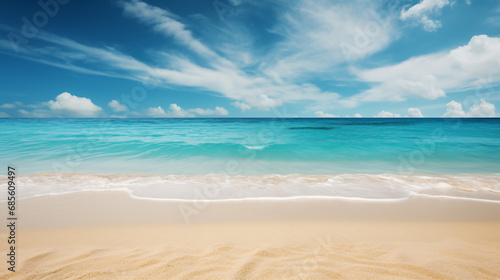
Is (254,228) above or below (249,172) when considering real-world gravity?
above

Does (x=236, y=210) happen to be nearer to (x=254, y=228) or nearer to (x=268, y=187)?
(x=254, y=228)

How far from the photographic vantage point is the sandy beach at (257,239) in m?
2.40

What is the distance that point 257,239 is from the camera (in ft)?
10.3

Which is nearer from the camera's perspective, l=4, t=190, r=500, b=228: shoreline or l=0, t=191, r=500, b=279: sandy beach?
l=0, t=191, r=500, b=279: sandy beach

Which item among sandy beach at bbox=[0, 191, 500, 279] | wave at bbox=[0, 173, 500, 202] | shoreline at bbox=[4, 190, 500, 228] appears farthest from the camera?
wave at bbox=[0, 173, 500, 202]

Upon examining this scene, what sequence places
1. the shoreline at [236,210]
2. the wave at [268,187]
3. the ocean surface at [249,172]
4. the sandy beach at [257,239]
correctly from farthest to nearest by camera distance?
the ocean surface at [249,172]
the wave at [268,187]
the shoreline at [236,210]
the sandy beach at [257,239]

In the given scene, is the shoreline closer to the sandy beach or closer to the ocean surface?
the sandy beach

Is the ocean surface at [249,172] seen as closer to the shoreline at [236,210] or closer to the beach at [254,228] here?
the beach at [254,228]

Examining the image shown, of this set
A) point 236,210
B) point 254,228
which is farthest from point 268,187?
point 254,228

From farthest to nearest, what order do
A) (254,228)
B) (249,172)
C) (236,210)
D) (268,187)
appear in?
1. (249,172)
2. (268,187)
3. (236,210)
4. (254,228)

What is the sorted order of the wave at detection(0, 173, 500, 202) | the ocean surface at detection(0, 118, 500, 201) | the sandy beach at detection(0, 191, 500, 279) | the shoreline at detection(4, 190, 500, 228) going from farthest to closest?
the ocean surface at detection(0, 118, 500, 201) → the wave at detection(0, 173, 500, 202) → the shoreline at detection(4, 190, 500, 228) → the sandy beach at detection(0, 191, 500, 279)

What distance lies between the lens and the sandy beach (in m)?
2.40

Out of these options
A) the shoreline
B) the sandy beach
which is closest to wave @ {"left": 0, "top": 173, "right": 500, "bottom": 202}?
the shoreline

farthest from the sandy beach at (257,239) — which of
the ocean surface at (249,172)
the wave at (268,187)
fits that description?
the ocean surface at (249,172)
